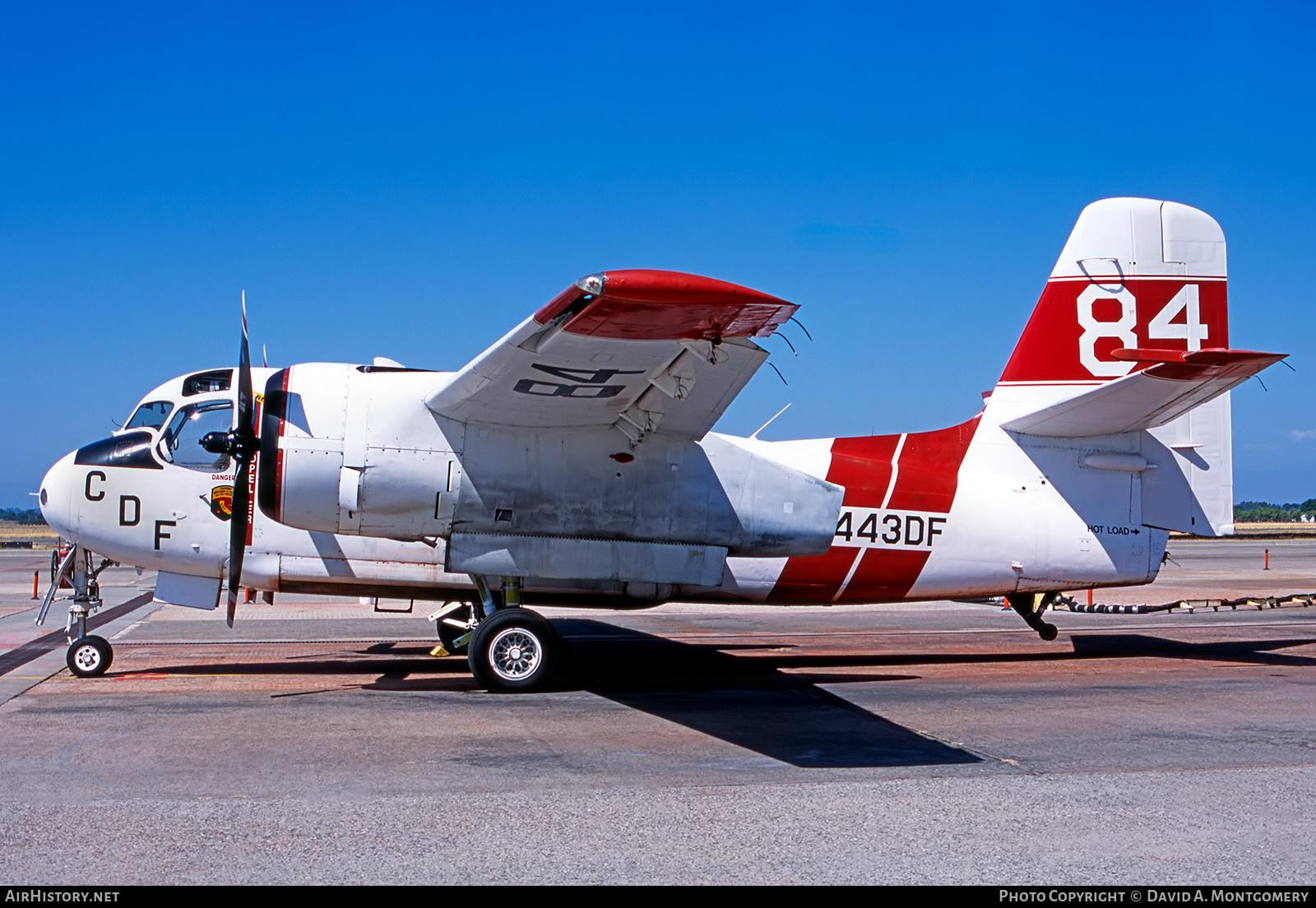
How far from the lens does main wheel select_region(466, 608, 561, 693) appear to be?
10.6 meters

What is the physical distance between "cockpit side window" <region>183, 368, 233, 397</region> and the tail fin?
9.23 m

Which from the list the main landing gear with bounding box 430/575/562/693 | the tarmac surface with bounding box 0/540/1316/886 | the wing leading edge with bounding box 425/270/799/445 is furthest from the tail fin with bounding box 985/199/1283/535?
the main landing gear with bounding box 430/575/562/693

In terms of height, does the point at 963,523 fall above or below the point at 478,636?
above

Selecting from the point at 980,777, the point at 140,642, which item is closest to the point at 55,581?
the point at 140,642

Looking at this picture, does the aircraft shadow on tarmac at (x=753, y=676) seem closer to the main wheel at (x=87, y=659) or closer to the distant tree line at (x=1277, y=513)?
the main wheel at (x=87, y=659)

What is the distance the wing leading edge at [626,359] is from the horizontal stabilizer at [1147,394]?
16.1 ft

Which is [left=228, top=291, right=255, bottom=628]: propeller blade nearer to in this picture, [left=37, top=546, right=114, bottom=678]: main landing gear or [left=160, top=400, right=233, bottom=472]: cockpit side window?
[left=160, top=400, right=233, bottom=472]: cockpit side window

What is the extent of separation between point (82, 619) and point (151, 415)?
92.8 inches

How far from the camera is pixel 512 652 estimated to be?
10.7 m

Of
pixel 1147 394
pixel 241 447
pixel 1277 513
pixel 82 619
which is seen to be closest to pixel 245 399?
pixel 241 447

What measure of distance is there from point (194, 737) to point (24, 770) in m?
1.30

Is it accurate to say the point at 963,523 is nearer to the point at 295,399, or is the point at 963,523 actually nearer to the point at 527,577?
the point at 527,577

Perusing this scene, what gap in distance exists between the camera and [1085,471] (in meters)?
13.2

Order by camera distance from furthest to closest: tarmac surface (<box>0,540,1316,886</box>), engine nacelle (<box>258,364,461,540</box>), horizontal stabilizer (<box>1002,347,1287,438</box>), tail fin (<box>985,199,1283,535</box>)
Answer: tail fin (<box>985,199,1283,535</box>)
horizontal stabilizer (<box>1002,347,1287,438</box>)
engine nacelle (<box>258,364,461,540</box>)
tarmac surface (<box>0,540,1316,886</box>)
